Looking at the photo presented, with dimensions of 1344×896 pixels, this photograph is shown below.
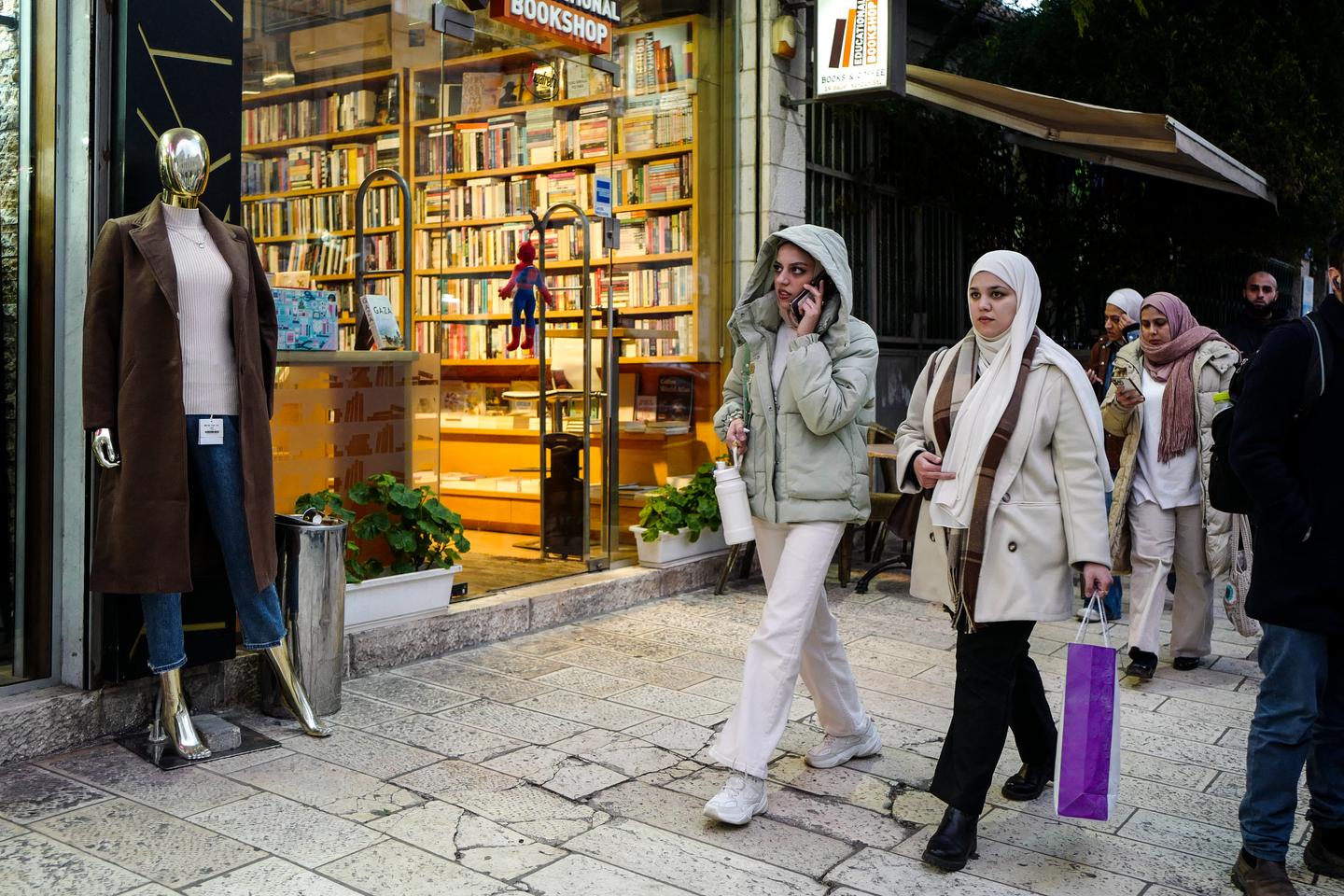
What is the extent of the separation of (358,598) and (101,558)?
137cm

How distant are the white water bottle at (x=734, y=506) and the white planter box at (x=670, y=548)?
11.1 ft

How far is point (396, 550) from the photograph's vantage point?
542 cm

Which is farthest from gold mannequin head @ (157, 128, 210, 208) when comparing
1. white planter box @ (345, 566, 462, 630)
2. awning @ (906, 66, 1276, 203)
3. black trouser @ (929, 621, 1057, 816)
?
awning @ (906, 66, 1276, 203)

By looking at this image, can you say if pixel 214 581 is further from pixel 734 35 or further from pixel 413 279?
pixel 734 35

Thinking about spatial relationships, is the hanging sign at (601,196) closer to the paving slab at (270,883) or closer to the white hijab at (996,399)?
the white hijab at (996,399)

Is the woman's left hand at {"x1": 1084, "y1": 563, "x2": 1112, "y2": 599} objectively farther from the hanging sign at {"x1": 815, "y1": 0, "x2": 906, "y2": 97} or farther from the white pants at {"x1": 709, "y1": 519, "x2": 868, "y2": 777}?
the hanging sign at {"x1": 815, "y1": 0, "x2": 906, "y2": 97}

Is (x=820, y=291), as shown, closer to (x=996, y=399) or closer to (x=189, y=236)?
(x=996, y=399)

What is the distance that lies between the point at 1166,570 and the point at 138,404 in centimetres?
417

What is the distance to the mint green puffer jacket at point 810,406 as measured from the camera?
3686mm

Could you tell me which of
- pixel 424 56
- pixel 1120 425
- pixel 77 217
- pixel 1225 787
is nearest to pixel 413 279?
pixel 424 56

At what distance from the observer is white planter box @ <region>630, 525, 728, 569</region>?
711 centimetres

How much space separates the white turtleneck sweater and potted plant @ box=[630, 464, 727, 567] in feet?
10.9

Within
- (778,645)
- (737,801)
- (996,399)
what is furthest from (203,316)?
(996,399)

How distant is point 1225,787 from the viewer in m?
3.98
